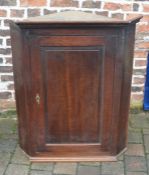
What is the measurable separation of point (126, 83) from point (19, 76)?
80cm

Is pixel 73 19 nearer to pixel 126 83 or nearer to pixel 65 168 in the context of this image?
pixel 126 83

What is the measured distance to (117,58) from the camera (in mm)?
2439

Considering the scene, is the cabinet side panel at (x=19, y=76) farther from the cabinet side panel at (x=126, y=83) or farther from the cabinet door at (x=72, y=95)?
the cabinet side panel at (x=126, y=83)

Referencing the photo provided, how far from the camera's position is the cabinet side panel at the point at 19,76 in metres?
2.44

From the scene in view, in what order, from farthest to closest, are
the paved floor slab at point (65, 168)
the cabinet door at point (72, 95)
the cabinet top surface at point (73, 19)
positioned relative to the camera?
the paved floor slab at point (65, 168), the cabinet door at point (72, 95), the cabinet top surface at point (73, 19)

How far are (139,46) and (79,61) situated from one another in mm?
1006

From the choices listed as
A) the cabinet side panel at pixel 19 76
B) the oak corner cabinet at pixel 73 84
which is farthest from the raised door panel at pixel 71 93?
the cabinet side panel at pixel 19 76

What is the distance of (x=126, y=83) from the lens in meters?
2.60

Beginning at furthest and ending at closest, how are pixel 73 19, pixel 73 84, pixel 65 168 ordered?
pixel 65 168 < pixel 73 84 < pixel 73 19

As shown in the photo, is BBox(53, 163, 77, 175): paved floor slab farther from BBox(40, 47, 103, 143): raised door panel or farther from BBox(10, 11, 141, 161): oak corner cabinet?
BBox(40, 47, 103, 143): raised door panel

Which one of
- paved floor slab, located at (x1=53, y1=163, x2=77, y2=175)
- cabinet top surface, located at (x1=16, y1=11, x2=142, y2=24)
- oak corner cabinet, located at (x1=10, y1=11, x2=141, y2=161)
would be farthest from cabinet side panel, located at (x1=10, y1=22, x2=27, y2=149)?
paved floor slab, located at (x1=53, y1=163, x2=77, y2=175)

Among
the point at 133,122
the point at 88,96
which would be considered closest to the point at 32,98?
the point at 88,96

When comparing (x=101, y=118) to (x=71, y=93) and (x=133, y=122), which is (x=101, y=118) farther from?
(x=133, y=122)

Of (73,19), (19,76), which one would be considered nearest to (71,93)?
(19,76)
